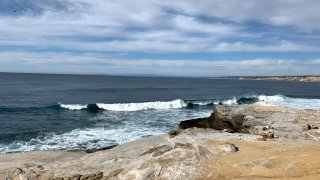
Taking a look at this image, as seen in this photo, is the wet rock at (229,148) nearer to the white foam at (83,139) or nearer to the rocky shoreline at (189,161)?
the rocky shoreline at (189,161)

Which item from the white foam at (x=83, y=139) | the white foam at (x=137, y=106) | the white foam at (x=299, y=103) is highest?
the white foam at (x=299, y=103)

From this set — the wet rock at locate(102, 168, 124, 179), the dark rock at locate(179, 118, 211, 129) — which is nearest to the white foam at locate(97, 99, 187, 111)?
the dark rock at locate(179, 118, 211, 129)

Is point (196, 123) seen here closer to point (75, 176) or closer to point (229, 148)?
point (229, 148)

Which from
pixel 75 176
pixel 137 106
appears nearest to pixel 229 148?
pixel 75 176

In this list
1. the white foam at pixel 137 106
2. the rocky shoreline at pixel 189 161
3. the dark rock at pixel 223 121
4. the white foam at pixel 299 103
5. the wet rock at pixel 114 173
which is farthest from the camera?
the white foam at pixel 299 103

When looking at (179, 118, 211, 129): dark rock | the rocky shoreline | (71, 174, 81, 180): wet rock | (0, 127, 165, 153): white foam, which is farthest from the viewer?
(179, 118, 211, 129): dark rock

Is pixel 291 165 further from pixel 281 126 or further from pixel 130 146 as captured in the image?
pixel 281 126

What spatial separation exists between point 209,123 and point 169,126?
6.37 meters

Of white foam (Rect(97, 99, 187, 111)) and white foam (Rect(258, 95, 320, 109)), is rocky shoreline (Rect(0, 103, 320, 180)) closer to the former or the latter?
white foam (Rect(258, 95, 320, 109))

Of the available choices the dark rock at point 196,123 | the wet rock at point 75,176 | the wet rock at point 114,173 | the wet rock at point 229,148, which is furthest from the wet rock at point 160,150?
the dark rock at point 196,123

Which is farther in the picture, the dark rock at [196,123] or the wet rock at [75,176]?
the dark rock at [196,123]

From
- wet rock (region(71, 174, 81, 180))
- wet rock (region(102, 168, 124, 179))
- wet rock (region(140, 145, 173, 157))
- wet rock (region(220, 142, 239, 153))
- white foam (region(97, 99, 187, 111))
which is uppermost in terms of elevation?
wet rock (region(220, 142, 239, 153))

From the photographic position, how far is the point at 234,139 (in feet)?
73.3

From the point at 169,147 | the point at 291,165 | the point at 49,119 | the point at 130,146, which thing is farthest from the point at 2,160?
the point at 49,119
